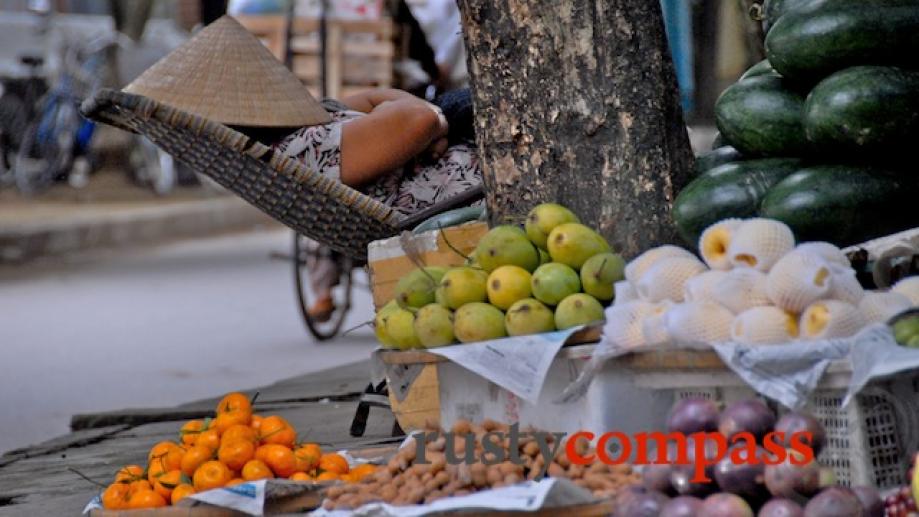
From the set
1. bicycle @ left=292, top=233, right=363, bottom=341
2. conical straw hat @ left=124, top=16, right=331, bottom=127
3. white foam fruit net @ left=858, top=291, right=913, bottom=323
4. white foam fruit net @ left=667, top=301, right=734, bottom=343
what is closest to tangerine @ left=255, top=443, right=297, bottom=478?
white foam fruit net @ left=667, top=301, right=734, bottom=343

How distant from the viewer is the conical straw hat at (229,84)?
19.9 ft

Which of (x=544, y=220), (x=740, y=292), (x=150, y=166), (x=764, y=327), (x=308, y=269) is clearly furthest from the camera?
(x=150, y=166)

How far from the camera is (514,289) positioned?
13.4ft

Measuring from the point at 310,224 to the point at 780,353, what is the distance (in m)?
2.72

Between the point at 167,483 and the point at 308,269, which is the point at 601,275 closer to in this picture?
the point at 167,483

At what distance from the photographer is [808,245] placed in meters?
3.71

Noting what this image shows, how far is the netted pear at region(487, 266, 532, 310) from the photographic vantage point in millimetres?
4074

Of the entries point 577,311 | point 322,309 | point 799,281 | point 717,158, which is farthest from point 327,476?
point 322,309

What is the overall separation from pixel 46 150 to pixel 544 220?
15785 millimetres

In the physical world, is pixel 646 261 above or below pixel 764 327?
above

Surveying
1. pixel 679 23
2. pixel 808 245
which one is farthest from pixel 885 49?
pixel 679 23

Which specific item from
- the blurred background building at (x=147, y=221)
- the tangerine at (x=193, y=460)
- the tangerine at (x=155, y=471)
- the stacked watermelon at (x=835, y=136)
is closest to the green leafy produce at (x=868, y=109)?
the stacked watermelon at (x=835, y=136)

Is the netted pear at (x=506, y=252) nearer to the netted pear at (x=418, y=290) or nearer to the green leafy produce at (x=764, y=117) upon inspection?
the netted pear at (x=418, y=290)

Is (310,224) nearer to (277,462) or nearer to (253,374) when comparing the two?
(277,462)
